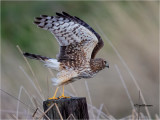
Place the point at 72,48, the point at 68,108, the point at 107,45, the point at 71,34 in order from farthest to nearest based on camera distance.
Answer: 1. the point at 107,45
2. the point at 72,48
3. the point at 71,34
4. the point at 68,108

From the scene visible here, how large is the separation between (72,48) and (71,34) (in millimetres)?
178

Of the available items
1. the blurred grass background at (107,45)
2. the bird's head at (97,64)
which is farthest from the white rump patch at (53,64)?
the blurred grass background at (107,45)

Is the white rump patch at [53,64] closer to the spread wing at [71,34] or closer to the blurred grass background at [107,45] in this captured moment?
the spread wing at [71,34]

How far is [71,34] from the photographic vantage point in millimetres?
4348

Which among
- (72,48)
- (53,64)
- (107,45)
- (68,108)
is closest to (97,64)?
(72,48)

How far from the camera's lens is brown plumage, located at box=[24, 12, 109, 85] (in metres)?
4.24

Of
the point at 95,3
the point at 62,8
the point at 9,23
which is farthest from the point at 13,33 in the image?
the point at 95,3

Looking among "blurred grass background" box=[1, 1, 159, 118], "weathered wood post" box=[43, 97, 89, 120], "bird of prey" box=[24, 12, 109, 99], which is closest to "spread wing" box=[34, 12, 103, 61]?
A: "bird of prey" box=[24, 12, 109, 99]

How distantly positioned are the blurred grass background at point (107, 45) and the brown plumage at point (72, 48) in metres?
3.07

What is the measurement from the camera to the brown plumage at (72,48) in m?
4.24

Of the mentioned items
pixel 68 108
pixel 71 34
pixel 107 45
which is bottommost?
pixel 68 108

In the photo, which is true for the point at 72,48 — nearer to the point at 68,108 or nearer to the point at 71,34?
the point at 71,34

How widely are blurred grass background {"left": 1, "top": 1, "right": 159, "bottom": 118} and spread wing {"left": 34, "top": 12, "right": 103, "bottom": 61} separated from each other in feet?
10.1

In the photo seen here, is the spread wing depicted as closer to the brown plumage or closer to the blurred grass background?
the brown plumage
